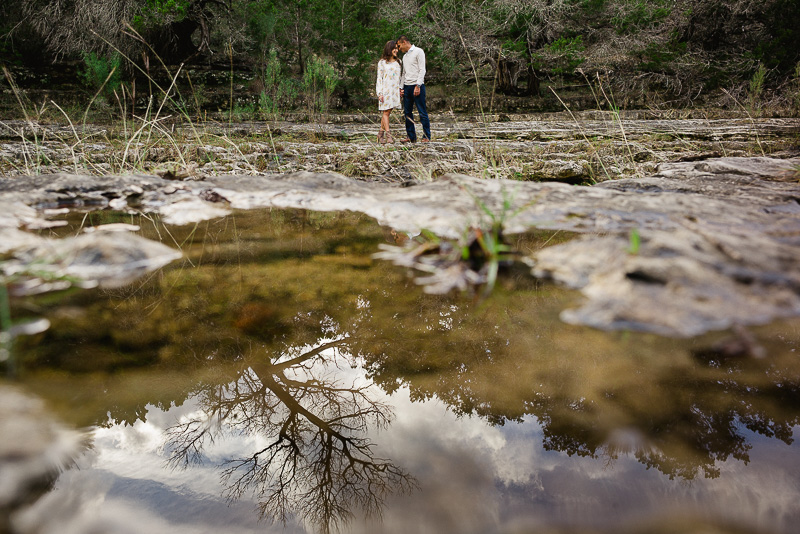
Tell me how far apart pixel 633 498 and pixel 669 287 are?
0.51m

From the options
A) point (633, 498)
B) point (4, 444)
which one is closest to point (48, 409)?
point (4, 444)

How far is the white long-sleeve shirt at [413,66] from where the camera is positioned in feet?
17.3

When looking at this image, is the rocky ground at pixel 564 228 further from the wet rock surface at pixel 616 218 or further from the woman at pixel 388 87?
the woman at pixel 388 87

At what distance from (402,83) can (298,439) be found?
18.5ft

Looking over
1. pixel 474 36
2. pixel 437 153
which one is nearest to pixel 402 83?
pixel 437 153

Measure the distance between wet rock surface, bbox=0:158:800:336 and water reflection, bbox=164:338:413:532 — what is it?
0.46 metres

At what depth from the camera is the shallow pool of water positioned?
491mm

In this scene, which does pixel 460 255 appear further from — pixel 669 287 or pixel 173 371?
pixel 173 371

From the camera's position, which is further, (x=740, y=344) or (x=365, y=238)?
(x=365, y=238)

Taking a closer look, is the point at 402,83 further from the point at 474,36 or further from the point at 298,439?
the point at 474,36

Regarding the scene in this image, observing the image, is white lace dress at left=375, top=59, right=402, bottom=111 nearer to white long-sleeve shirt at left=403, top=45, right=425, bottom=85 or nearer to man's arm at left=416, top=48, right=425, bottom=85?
white long-sleeve shirt at left=403, top=45, right=425, bottom=85

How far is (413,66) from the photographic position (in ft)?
17.6

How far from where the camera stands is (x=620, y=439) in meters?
0.58

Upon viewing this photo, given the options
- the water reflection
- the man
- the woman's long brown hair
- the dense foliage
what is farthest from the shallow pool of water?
the dense foliage
